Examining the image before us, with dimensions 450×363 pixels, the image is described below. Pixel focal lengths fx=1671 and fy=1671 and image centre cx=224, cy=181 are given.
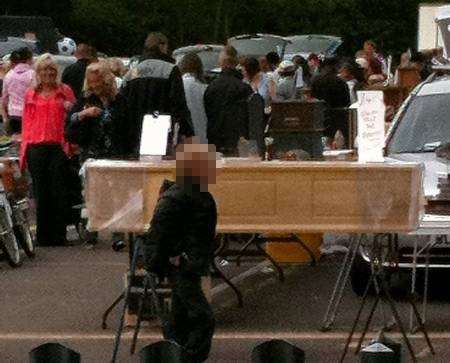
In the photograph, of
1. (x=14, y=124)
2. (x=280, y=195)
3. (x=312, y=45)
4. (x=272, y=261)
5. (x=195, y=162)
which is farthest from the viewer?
(x=312, y=45)

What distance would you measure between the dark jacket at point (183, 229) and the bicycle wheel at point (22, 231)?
6.58m

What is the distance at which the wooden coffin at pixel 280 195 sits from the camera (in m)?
11.2

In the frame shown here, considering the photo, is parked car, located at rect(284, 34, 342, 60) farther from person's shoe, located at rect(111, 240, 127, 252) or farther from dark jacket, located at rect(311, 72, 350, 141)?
person's shoe, located at rect(111, 240, 127, 252)

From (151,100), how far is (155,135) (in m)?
1.96

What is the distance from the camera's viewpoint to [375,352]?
7547 mm

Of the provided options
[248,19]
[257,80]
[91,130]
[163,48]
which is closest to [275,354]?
[163,48]

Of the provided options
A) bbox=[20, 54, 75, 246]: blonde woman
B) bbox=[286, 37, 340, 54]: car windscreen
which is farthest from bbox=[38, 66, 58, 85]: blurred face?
bbox=[286, 37, 340, 54]: car windscreen

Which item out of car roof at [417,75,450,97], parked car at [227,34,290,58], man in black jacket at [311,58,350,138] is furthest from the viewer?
parked car at [227,34,290,58]

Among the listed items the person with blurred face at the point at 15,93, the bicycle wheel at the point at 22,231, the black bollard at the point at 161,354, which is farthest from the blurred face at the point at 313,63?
the black bollard at the point at 161,354

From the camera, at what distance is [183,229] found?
10.2 m

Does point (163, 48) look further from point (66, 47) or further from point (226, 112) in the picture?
point (66, 47)

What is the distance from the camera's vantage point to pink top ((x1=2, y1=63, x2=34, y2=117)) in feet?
70.6

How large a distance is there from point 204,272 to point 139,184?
1.24 meters

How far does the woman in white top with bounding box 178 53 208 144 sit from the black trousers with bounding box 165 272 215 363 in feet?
24.1
